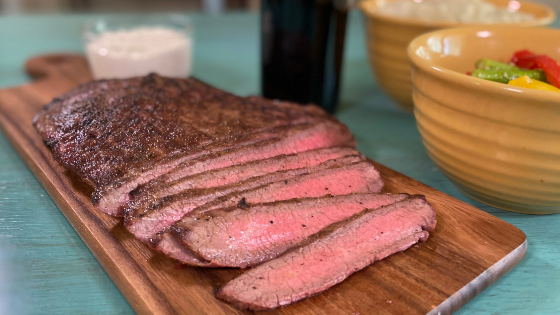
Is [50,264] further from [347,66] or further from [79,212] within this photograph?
[347,66]

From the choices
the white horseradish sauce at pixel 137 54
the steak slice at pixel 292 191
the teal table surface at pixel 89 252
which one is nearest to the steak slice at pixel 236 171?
the steak slice at pixel 292 191

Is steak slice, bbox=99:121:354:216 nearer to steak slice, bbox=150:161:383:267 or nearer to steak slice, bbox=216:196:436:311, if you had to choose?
steak slice, bbox=150:161:383:267

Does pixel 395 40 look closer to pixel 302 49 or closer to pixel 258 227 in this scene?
pixel 302 49

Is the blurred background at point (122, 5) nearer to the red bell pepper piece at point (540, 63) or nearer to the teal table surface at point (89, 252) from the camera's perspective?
the teal table surface at point (89, 252)

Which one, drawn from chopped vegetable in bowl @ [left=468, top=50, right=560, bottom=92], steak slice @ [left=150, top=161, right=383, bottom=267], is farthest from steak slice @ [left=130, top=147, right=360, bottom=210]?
chopped vegetable in bowl @ [left=468, top=50, right=560, bottom=92]

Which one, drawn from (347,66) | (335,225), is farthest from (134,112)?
(347,66)
